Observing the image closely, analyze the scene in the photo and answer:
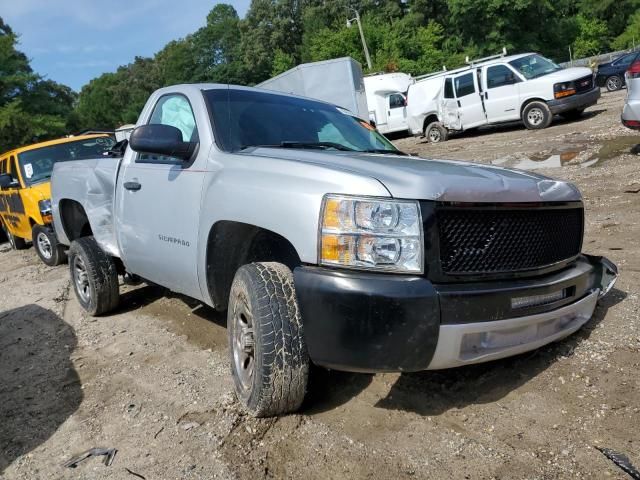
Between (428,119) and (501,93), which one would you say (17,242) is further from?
→ (428,119)

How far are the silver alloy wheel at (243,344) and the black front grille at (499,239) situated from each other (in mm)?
1037

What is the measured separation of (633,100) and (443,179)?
683 centimetres

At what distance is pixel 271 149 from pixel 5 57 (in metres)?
29.2

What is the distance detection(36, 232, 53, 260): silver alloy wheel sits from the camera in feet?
25.8

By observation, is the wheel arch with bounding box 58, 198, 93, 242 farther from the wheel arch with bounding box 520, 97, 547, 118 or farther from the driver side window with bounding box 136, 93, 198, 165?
the wheel arch with bounding box 520, 97, 547, 118

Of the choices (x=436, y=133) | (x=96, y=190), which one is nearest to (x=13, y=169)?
(x=96, y=190)

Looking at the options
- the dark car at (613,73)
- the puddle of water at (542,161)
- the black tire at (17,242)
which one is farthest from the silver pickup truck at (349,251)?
the dark car at (613,73)

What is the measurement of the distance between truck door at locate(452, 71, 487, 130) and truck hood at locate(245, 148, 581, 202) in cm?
1335

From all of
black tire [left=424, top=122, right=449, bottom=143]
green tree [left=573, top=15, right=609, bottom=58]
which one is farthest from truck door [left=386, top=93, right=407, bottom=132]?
green tree [left=573, top=15, right=609, bottom=58]

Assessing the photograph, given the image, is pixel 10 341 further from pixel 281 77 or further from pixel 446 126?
pixel 446 126

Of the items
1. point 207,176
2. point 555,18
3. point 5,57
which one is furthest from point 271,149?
point 555,18

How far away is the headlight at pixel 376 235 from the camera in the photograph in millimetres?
2301

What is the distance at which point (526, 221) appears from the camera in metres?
2.62

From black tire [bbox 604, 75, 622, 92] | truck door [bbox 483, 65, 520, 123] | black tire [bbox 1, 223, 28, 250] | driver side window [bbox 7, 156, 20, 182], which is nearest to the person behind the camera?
driver side window [bbox 7, 156, 20, 182]
